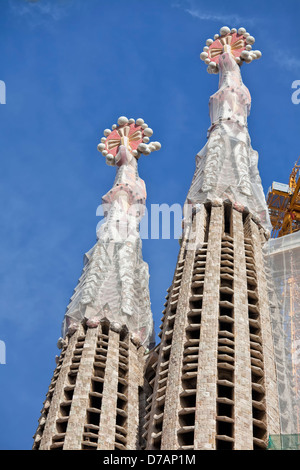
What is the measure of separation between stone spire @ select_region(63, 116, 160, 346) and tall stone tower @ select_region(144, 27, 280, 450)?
3.99 m

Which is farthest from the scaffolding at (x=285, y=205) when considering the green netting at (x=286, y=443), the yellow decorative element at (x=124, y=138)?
the green netting at (x=286, y=443)

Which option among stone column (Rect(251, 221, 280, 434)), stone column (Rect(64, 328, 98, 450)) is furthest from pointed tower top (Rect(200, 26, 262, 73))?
stone column (Rect(64, 328, 98, 450))

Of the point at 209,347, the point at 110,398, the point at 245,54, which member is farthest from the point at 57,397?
the point at 245,54

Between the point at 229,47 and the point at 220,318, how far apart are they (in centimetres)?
2845

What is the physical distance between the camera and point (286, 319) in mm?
53000

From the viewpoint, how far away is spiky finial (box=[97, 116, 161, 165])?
7481cm

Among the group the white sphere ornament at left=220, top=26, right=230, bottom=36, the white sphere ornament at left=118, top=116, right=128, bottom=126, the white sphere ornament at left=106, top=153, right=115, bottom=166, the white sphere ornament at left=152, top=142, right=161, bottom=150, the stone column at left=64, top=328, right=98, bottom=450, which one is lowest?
the stone column at left=64, top=328, right=98, bottom=450

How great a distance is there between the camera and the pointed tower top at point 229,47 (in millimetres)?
75375

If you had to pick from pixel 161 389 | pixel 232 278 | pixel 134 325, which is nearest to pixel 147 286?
pixel 134 325

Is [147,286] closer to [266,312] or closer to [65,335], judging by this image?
[65,335]

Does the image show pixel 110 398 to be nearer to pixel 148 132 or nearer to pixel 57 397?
pixel 57 397

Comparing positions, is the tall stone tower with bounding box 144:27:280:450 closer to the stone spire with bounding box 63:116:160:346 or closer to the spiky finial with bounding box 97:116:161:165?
the stone spire with bounding box 63:116:160:346

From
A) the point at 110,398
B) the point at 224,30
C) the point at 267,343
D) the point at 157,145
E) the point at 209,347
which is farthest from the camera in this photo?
the point at 224,30

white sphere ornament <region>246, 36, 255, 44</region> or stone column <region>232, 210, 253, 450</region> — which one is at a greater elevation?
white sphere ornament <region>246, 36, 255, 44</region>
